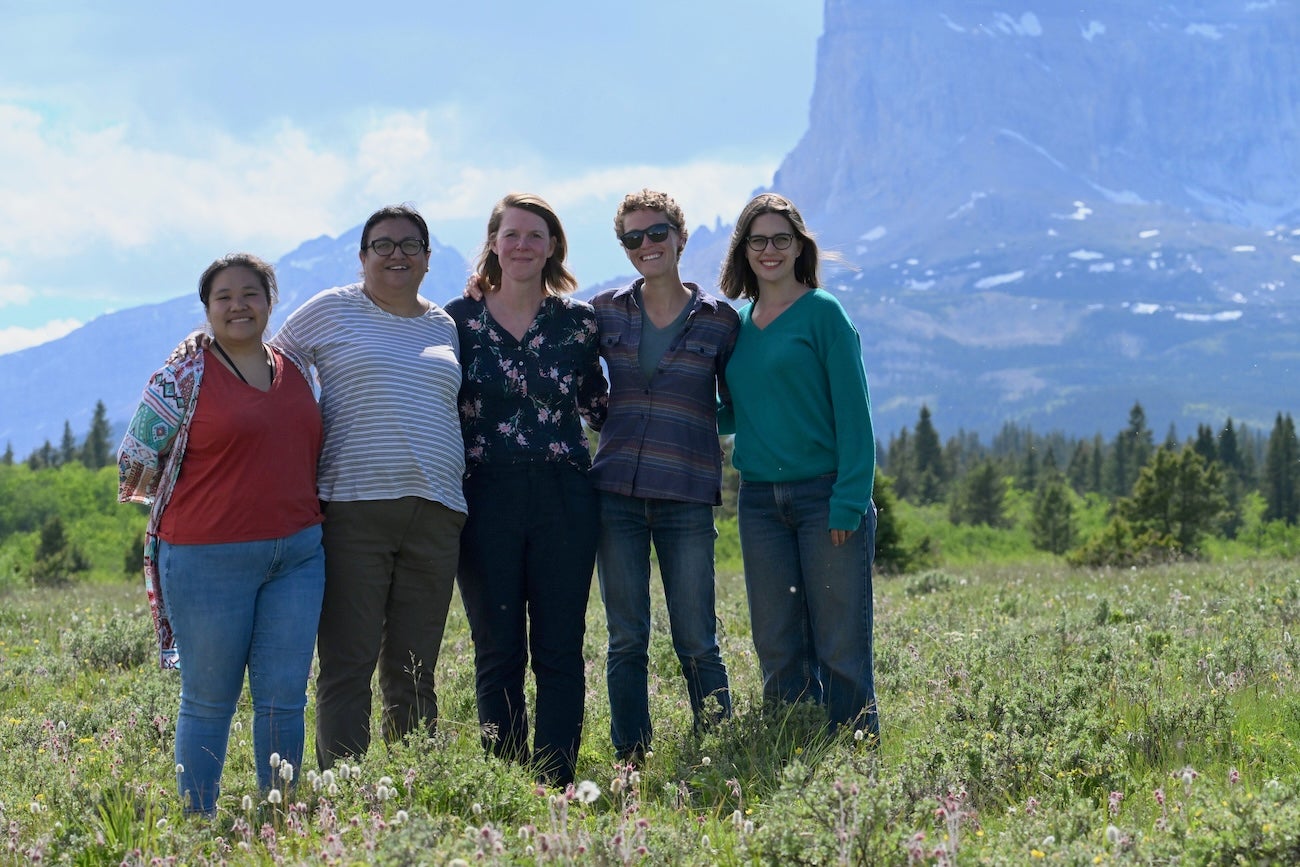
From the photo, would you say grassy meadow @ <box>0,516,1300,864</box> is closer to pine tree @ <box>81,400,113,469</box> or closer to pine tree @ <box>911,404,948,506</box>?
pine tree @ <box>911,404,948,506</box>

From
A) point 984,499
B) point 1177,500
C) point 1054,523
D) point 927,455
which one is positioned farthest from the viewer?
point 927,455

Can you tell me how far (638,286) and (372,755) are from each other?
2784 millimetres

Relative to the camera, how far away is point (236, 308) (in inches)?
205

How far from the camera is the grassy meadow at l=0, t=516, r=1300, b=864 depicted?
11.7 ft

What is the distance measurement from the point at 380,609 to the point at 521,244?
2.00 m

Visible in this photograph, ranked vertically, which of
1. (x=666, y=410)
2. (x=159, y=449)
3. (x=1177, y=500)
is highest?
(x=666, y=410)

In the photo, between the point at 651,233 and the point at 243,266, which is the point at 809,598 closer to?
the point at 651,233

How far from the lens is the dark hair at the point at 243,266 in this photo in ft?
17.3

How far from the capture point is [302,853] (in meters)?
3.78

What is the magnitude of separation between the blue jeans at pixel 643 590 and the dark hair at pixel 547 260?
1192mm

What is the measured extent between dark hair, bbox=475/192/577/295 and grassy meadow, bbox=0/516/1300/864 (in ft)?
8.00

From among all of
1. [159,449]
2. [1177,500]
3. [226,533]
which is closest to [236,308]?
[159,449]

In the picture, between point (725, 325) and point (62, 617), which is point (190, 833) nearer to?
point (725, 325)

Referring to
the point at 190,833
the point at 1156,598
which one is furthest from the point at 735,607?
the point at 190,833
